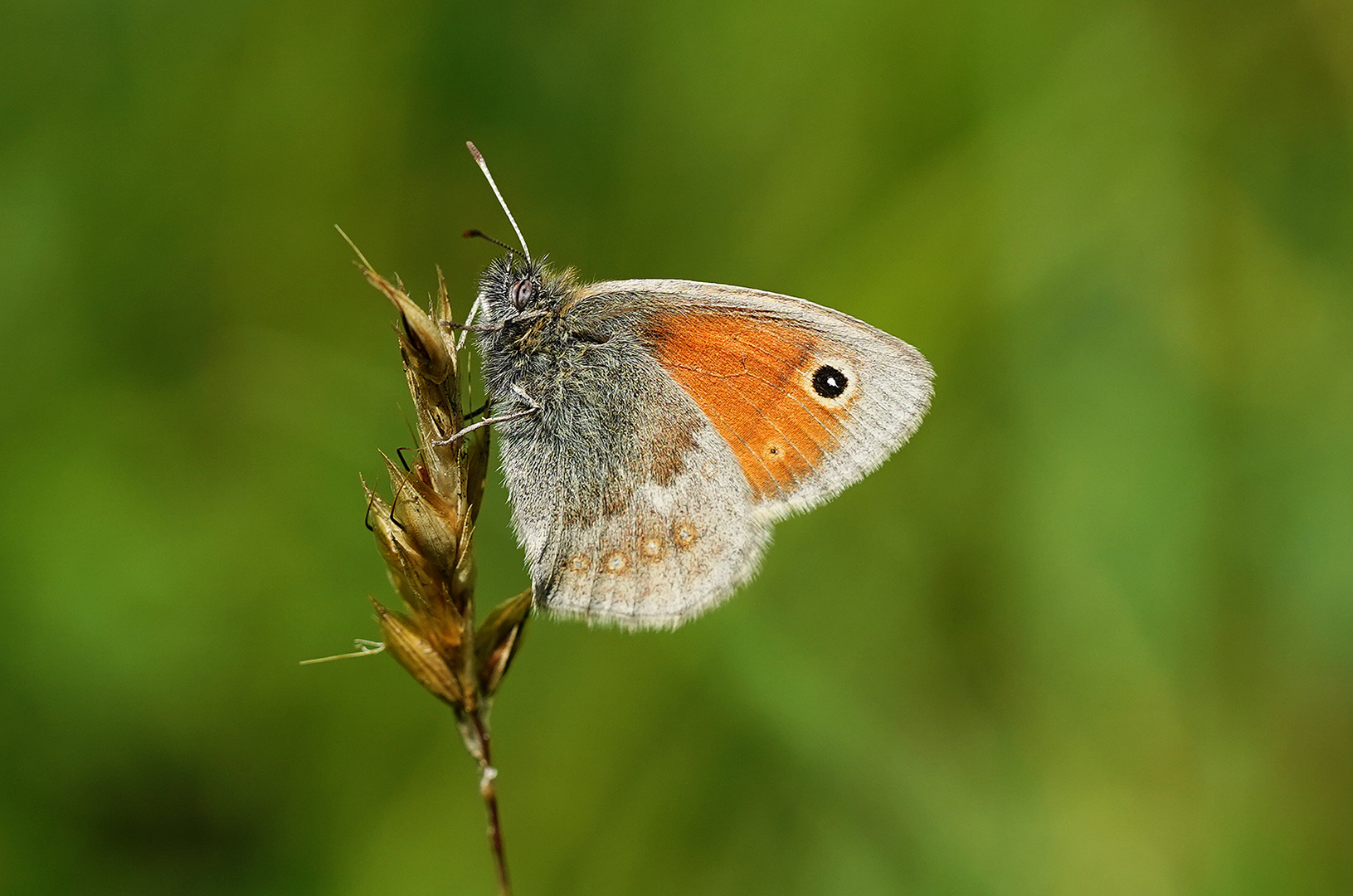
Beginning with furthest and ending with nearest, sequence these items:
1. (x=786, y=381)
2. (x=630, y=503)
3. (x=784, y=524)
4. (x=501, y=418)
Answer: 1. (x=784, y=524)
2. (x=786, y=381)
3. (x=630, y=503)
4. (x=501, y=418)

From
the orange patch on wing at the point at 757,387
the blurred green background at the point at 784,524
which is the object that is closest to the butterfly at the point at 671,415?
the orange patch on wing at the point at 757,387

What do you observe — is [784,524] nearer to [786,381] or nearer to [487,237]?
[786,381]

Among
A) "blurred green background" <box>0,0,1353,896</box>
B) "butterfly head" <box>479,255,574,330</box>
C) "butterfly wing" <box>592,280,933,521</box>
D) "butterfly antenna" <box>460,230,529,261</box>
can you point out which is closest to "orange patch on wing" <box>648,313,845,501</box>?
"butterfly wing" <box>592,280,933,521</box>

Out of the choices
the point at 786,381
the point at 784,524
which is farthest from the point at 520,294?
the point at 784,524

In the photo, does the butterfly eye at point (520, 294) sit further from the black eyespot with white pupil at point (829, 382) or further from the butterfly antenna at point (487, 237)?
the black eyespot with white pupil at point (829, 382)

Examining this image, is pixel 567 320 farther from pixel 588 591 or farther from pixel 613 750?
pixel 613 750

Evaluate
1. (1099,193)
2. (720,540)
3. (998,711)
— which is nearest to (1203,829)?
(998,711)

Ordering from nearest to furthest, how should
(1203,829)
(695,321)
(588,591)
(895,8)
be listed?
1. (588,591)
2. (695,321)
3. (1203,829)
4. (895,8)
